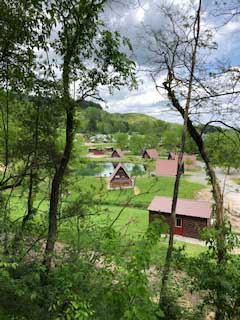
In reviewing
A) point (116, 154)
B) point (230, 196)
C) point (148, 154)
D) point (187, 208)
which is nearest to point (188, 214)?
point (187, 208)

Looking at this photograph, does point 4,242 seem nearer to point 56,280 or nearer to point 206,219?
point 56,280

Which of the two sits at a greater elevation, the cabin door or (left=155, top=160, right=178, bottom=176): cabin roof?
(left=155, top=160, right=178, bottom=176): cabin roof

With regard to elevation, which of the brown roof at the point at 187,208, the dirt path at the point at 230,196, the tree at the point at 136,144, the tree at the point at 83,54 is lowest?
the dirt path at the point at 230,196

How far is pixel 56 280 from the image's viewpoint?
2.76 m

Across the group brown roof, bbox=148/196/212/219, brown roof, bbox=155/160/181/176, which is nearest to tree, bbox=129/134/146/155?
brown roof, bbox=155/160/181/176

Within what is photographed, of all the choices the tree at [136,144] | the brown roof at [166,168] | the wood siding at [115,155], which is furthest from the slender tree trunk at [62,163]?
the wood siding at [115,155]

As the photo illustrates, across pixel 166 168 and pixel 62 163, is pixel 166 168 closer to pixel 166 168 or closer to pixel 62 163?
pixel 166 168

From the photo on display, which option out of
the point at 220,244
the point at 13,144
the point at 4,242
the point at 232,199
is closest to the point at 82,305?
the point at 4,242

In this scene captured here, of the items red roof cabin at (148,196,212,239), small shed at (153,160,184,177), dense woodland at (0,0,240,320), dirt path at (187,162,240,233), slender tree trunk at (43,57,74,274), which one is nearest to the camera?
dense woodland at (0,0,240,320)

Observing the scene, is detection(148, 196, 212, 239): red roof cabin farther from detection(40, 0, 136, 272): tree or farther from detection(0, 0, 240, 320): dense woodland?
detection(40, 0, 136, 272): tree

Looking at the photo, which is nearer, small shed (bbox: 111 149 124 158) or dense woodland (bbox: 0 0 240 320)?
dense woodland (bbox: 0 0 240 320)

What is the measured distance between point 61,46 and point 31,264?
2.90 metres

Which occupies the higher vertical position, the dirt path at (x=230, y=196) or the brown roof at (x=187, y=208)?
the brown roof at (x=187, y=208)

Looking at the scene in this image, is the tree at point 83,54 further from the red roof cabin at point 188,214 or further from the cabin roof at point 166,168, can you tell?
the cabin roof at point 166,168
